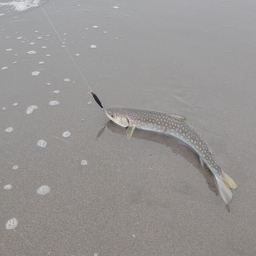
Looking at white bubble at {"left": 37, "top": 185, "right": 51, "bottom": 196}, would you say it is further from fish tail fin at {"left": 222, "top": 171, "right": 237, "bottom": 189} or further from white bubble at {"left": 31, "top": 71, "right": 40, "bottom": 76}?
white bubble at {"left": 31, "top": 71, "right": 40, "bottom": 76}

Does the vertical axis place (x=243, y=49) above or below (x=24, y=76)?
above

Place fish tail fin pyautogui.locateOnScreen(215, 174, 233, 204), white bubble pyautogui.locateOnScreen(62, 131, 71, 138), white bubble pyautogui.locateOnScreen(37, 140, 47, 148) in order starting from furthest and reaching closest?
1. white bubble pyautogui.locateOnScreen(62, 131, 71, 138)
2. white bubble pyautogui.locateOnScreen(37, 140, 47, 148)
3. fish tail fin pyautogui.locateOnScreen(215, 174, 233, 204)

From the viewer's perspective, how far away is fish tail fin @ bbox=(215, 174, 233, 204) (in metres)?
3.34

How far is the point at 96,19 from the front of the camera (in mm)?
7930

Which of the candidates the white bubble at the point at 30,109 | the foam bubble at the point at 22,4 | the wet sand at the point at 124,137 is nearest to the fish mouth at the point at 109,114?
the wet sand at the point at 124,137

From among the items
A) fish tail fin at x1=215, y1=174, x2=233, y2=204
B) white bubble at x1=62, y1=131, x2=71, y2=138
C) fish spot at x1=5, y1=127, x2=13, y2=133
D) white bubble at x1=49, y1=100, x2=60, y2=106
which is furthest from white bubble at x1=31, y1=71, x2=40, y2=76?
fish tail fin at x1=215, y1=174, x2=233, y2=204

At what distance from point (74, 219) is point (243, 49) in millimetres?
5872

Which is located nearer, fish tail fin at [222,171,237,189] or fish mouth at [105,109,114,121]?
fish tail fin at [222,171,237,189]

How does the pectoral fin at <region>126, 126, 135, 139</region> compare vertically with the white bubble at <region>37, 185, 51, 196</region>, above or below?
above

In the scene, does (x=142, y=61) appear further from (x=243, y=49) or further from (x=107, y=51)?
(x=243, y=49)

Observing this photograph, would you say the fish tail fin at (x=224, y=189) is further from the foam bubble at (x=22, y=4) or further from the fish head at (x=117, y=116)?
the foam bubble at (x=22, y=4)

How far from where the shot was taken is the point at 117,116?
14.6 feet

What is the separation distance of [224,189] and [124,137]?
1813 millimetres

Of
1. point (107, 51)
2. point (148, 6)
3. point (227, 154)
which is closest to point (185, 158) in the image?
point (227, 154)
